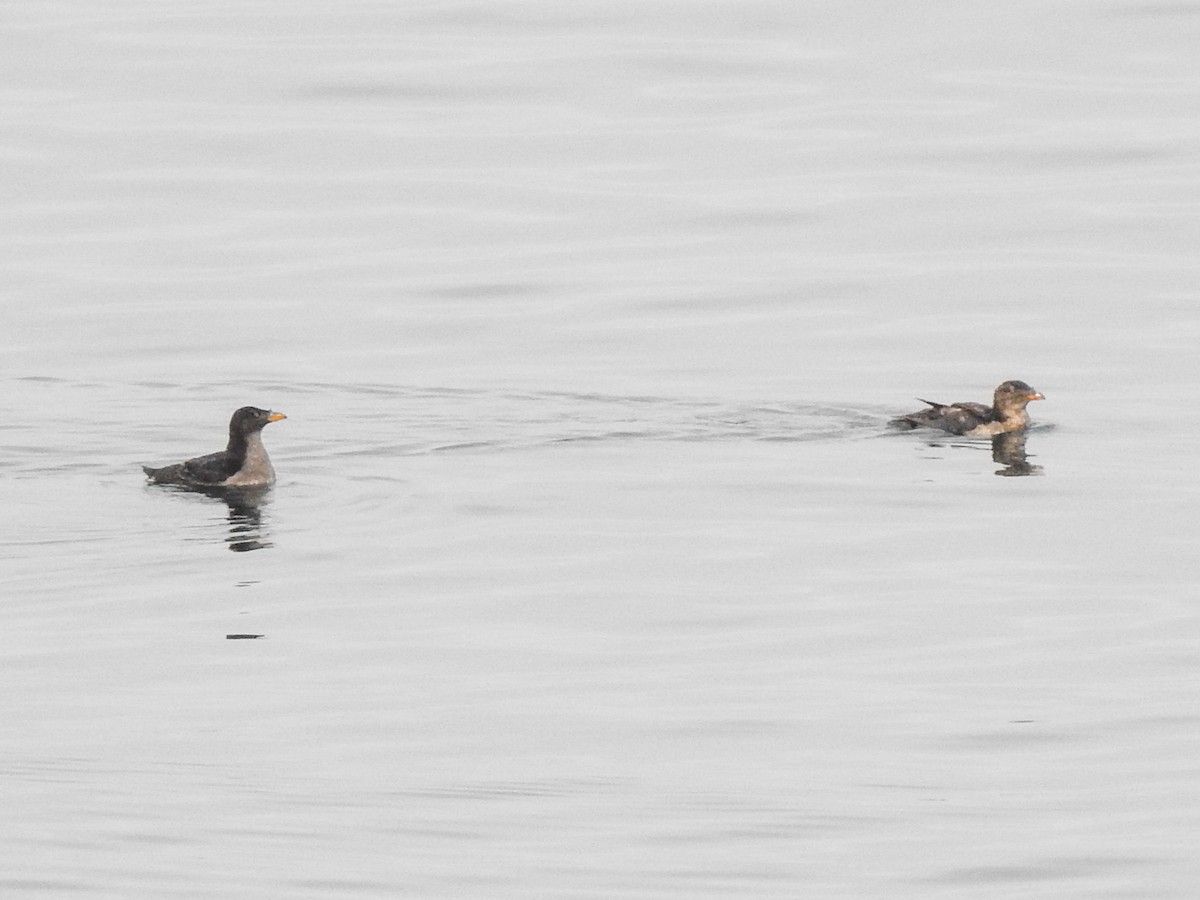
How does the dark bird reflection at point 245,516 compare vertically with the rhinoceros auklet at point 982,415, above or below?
below

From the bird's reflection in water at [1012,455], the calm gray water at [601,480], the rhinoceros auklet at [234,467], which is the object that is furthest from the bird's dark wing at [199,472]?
the bird's reflection in water at [1012,455]

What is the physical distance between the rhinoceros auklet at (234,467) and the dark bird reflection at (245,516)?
0.40 ft

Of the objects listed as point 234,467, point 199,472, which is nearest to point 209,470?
point 199,472

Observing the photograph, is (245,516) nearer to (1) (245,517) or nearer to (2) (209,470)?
(1) (245,517)

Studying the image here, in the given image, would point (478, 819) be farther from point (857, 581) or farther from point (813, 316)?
point (813, 316)

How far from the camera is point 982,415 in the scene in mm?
22828

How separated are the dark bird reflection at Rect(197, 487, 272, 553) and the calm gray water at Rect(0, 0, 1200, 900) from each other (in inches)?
2.6

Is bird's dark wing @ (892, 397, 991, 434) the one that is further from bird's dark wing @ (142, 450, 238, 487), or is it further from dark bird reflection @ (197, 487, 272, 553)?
bird's dark wing @ (142, 450, 238, 487)

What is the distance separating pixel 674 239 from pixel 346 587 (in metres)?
18.1

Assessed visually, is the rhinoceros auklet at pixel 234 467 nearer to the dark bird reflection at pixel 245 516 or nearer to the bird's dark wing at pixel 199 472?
the bird's dark wing at pixel 199 472

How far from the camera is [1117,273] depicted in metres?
30.6

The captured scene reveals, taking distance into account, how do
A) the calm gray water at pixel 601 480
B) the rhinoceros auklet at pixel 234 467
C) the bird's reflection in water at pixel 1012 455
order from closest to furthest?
the calm gray water at pixel 601 480 < the rhinoceros auklet at pixel 234 467 < the bird's reflection in water at pixel 1012 455

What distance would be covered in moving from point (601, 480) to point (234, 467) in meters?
2.82

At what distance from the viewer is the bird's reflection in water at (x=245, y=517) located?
694 inches
